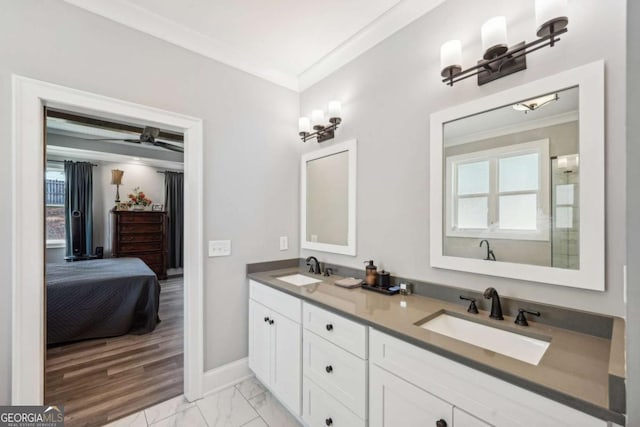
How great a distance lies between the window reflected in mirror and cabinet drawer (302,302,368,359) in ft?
2.32

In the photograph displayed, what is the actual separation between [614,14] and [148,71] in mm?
2522

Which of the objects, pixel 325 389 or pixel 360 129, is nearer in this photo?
pixel 325 389

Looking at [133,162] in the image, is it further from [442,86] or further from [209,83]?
[442,86]

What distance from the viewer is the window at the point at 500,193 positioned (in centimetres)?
129

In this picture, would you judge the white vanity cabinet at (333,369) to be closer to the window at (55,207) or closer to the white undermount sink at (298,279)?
the white undermount sink at (298,279)

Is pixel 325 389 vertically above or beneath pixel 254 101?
beneath

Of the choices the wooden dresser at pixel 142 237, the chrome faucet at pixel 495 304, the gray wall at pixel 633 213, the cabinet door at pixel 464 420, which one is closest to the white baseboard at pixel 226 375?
the cabinet door at pixel 464 420

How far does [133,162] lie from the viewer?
5.64 m

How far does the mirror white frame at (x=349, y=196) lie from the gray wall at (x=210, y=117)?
0.28ft

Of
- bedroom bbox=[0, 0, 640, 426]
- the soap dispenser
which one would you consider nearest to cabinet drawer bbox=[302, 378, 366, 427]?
bedroom bbox=[0, 0, 640, 426]

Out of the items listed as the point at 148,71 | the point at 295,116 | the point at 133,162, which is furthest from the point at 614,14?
the point at 133,162

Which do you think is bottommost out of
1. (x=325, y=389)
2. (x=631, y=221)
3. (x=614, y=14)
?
(x=325, y=389)

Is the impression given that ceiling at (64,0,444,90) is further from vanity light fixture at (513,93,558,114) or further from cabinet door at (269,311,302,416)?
cabinet door at (269,311,302,416)

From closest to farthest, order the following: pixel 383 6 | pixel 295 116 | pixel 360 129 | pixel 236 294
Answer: pixel 383 6 < pixel 360 129 < pixel 236 294 < pixel 295 116
